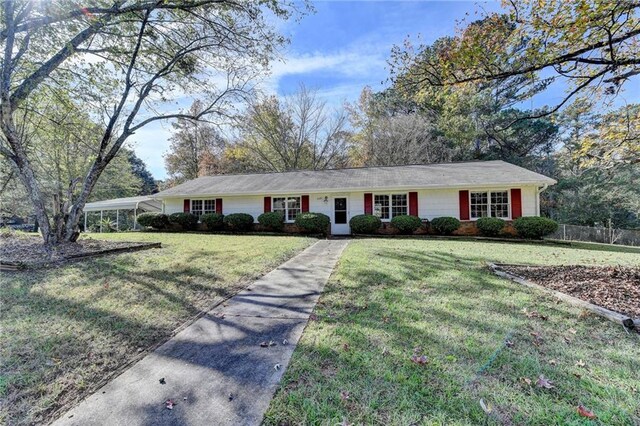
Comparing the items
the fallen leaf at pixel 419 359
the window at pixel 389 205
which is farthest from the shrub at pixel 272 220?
the fallen leaf at pixel 419 359

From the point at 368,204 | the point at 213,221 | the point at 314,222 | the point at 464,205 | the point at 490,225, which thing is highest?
the point at 368,204

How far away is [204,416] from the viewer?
6.90 feet

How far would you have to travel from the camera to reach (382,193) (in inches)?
584

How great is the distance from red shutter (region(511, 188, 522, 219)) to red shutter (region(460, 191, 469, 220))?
A: 1.82 meters

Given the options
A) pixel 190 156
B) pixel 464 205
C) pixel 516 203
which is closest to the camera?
pixel 516 203

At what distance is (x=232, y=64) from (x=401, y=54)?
645 cm

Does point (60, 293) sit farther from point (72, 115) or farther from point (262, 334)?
point (72, 115)

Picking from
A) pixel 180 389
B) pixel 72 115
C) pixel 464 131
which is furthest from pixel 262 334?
pixel 464 131

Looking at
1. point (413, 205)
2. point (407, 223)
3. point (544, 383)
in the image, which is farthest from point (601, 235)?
point (544, 383)

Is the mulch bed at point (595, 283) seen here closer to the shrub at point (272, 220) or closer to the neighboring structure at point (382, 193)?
the neighboring structure at point (382, 193)

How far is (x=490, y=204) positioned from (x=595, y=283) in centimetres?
945

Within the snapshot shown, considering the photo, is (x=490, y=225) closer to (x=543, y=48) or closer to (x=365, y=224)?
(x=365, y=224)

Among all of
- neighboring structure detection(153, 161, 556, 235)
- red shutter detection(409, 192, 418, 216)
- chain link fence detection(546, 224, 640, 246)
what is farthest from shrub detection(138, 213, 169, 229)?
chain link fence detection(546, 224, 640, 246)

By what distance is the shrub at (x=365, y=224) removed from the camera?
1396 cm
